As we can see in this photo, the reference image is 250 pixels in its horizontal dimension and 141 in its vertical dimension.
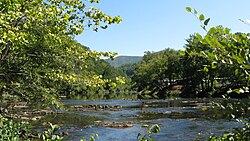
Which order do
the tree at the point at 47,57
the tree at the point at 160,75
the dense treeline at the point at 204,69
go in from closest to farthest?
the dense treeline at the point at 204,69
the tree at the point at 47,57
the tree at the point at 160,75

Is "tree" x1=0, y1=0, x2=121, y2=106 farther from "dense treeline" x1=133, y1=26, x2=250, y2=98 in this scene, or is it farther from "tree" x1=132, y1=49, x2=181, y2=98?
"tree" x1=132, y1=49, x2=181, y2=98

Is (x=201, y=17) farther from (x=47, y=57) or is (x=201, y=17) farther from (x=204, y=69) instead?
(x=47, y=57)

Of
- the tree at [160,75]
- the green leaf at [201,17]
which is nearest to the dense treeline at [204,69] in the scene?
the tree at [160,75]

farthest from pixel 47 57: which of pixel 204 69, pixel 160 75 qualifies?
pixel 160 75

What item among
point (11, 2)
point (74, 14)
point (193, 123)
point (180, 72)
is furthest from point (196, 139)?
point (180, 72)

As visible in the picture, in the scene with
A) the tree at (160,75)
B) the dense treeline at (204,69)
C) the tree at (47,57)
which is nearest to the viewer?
the dense treeline at (204,69)

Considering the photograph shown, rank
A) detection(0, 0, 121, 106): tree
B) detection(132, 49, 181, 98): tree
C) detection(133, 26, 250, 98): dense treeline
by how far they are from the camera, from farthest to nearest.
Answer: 1. detection(132, 49, 181, 98): tree
2. detection(0, 0, 121, 106): tree
3. detection(133, 26, 250, 98): dense treeline

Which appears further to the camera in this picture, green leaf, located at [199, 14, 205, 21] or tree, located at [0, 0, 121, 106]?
tree, located at [0, 0, 121, 106]

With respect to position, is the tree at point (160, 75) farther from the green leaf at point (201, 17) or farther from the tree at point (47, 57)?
the green leaf at point (201, 17)

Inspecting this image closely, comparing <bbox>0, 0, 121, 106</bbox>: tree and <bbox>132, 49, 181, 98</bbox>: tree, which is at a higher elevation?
<bbox>132, 49, 181, 98</bbox>: tree

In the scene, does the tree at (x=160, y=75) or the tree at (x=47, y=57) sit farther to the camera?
the tree at (x=160, y=75)

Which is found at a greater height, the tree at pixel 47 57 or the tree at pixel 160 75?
the tree at pixel 160 75

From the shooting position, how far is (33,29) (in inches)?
313

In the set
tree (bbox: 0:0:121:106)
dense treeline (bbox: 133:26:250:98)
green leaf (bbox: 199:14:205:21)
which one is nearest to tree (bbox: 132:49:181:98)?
dense treeline (bbox: 133:26:250:98)
